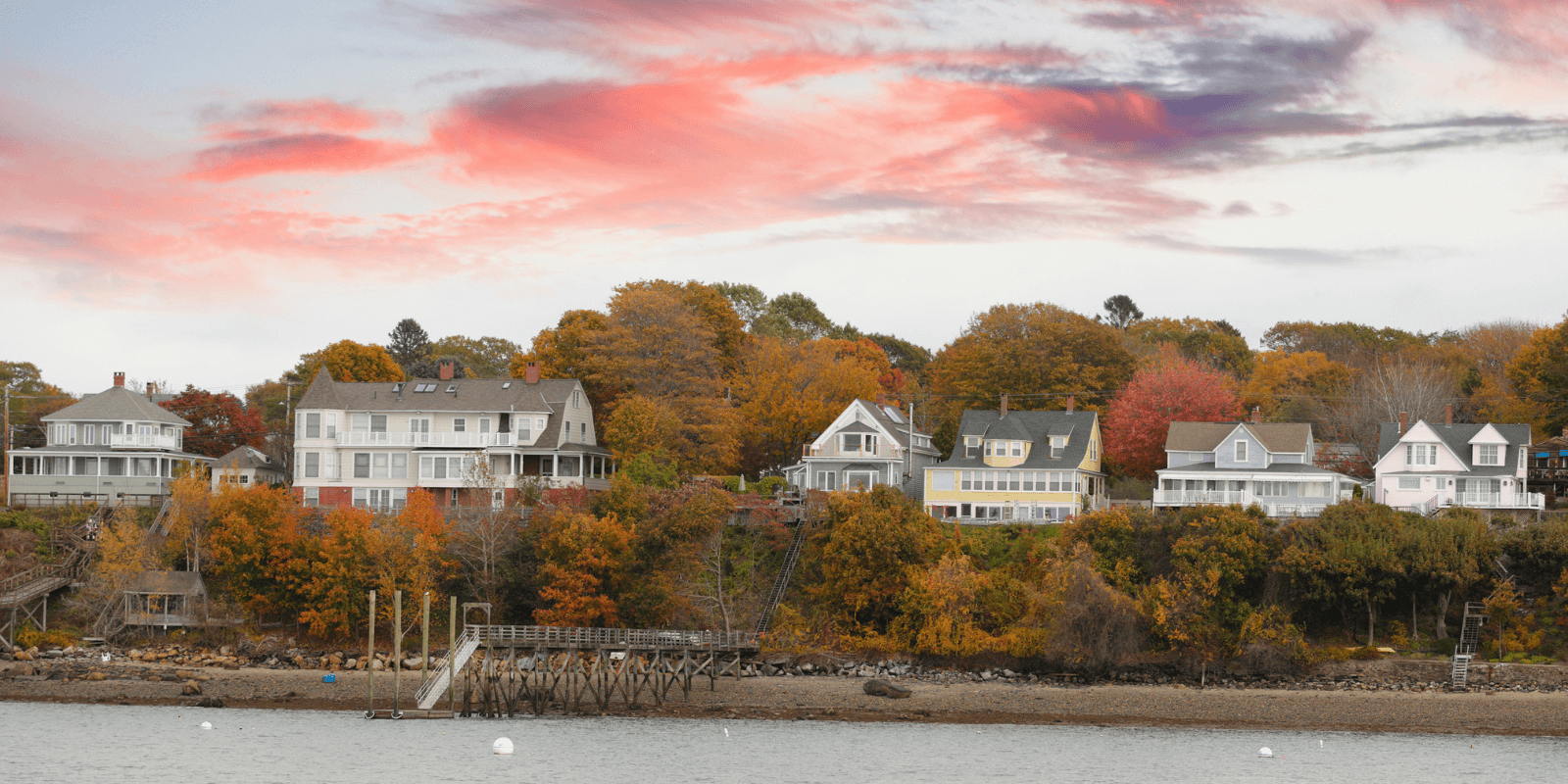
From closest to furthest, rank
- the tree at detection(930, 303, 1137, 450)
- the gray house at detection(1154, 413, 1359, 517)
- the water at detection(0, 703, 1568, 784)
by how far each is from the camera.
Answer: the water at detection(0, 703, 1568, 784), the gray house at detection(1154, 413, 1359, 517), the tree at detection(930, 303, 1137, 450)

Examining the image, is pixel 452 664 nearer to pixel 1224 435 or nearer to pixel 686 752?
pixel 686 752

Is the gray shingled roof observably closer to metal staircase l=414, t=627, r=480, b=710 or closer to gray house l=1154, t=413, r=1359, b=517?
metal staircase l=414, t=627, r=480, b=710

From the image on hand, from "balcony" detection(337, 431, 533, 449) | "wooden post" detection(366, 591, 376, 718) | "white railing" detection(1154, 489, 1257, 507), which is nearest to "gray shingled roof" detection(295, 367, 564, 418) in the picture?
"balcony" detection(337, 431, 533, 449)

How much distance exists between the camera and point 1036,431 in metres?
80.5

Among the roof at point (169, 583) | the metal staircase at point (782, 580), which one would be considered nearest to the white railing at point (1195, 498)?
the metal staircase at point (782, 580)

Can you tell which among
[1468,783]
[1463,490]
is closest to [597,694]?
[1468,783]

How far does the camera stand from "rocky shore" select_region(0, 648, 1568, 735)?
5772 cm

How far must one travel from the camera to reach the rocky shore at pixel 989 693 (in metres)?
57.7

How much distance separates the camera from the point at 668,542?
218 feet

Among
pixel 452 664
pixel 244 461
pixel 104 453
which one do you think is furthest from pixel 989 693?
pixel 104 453

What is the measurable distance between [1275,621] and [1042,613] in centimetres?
1006

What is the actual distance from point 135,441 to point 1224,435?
64.6 m

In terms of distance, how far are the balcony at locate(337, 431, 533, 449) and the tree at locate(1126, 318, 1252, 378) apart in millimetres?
55552

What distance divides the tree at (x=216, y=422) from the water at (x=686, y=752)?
38.0 metres
